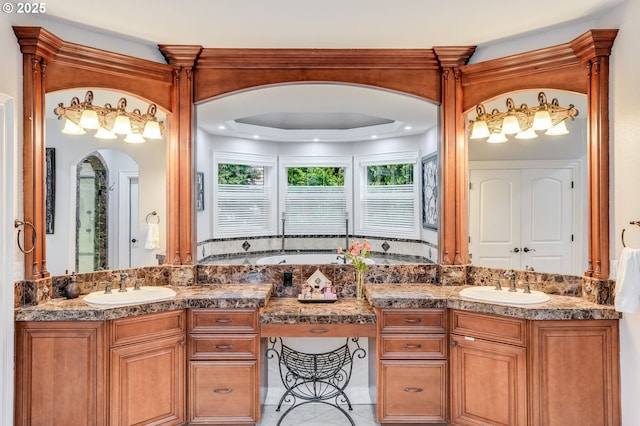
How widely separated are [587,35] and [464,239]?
1542 millimetres

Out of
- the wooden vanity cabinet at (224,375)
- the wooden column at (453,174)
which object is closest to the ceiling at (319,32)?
the wooden column at (453,174)

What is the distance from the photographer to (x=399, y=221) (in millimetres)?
3357

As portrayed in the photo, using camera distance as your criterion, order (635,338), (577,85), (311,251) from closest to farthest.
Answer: (635,338) < (577,85) < (311,251)

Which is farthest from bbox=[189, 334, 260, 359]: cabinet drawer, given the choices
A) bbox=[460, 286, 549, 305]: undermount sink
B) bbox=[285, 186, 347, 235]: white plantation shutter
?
bbox=[460, 286, 549, 305]: undermount sink

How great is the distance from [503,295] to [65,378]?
278cm

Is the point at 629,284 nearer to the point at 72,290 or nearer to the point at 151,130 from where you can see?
the point at 151,130

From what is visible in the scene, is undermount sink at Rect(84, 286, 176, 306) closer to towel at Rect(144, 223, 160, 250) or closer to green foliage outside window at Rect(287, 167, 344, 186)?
towel at Rect(144, 223, 160, 250)

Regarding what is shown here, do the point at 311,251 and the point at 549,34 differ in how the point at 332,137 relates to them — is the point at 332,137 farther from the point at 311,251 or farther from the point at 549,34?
the point at 549,34

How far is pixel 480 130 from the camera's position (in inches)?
122

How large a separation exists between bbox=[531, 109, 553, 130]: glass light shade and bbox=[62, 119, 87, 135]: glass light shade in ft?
10.5

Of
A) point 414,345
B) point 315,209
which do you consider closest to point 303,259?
point 315,209

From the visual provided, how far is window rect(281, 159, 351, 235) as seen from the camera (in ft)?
11.0

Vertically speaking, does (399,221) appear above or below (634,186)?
below

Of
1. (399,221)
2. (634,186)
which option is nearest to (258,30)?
(399,221)
